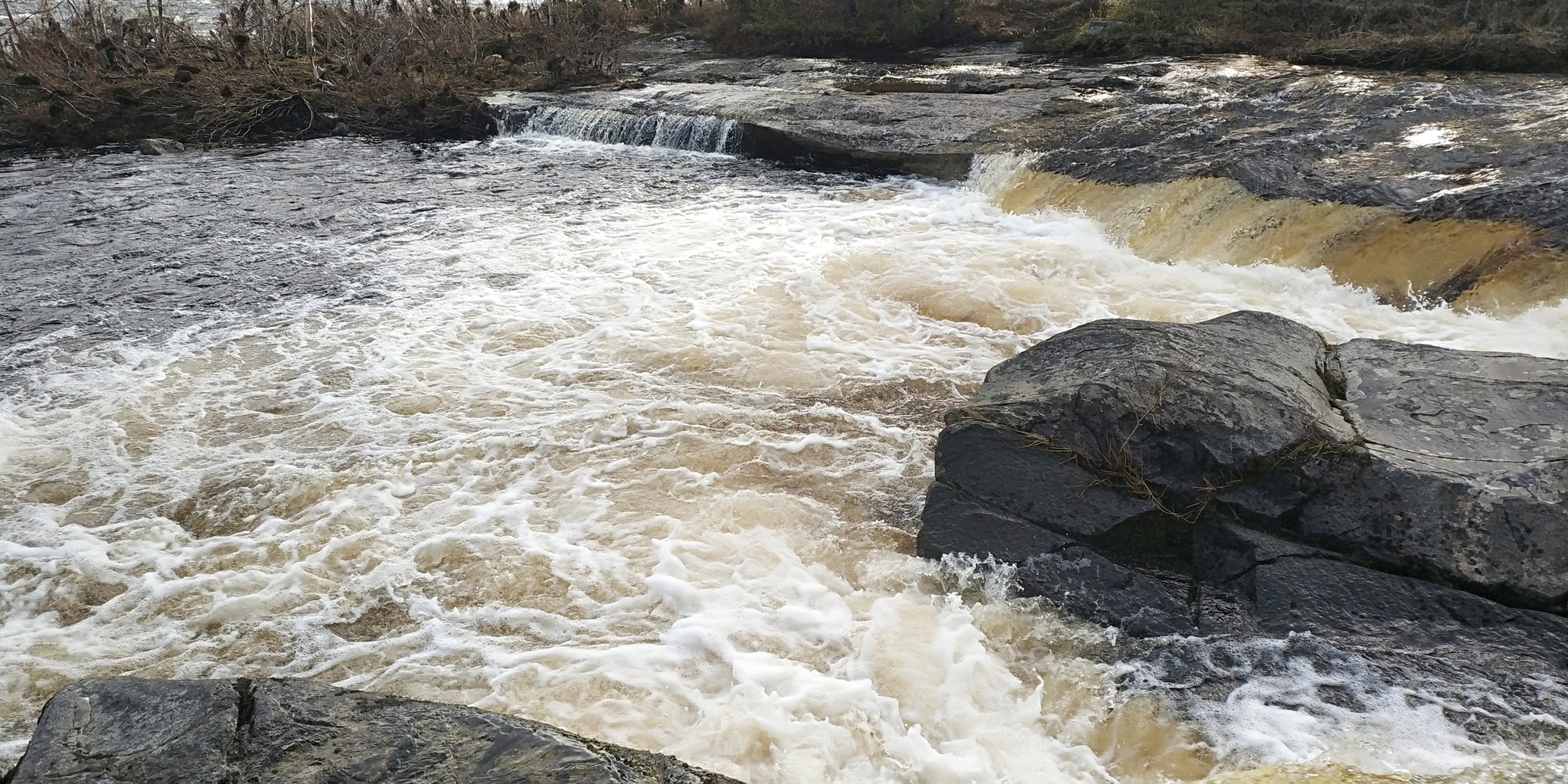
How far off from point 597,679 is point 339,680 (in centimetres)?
114

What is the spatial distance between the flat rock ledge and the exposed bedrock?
246cm

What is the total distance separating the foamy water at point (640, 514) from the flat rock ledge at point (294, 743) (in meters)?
1.14

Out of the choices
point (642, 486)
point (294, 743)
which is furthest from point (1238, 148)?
point (294, 743)

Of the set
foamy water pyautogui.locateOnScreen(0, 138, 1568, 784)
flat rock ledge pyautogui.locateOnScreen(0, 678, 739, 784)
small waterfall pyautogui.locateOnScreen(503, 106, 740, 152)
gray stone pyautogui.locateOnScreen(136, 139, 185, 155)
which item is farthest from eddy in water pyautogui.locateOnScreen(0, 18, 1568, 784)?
gray stone pyautogui.locateOnScreen(136, 139, 185, 155)

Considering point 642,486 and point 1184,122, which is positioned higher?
point 1184,122

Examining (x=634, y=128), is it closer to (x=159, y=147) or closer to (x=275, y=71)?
(x=275, y=71)

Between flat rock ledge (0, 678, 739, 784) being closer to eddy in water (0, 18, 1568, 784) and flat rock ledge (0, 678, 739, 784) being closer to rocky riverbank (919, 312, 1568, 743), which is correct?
eddy in water (0, 18, 1568, 784)

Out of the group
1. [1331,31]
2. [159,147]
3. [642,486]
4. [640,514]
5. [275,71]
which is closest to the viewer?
[640,514]

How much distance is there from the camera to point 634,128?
1670cm

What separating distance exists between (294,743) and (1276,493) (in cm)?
403

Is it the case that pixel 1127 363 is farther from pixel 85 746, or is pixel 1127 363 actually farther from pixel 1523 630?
pixel 85 746

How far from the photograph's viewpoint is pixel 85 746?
2.75 meters

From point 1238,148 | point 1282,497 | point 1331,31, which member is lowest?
point 1282,497

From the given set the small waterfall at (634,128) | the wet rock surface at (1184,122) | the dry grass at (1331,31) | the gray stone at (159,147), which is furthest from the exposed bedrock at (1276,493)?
the gray stone at (159,147)
